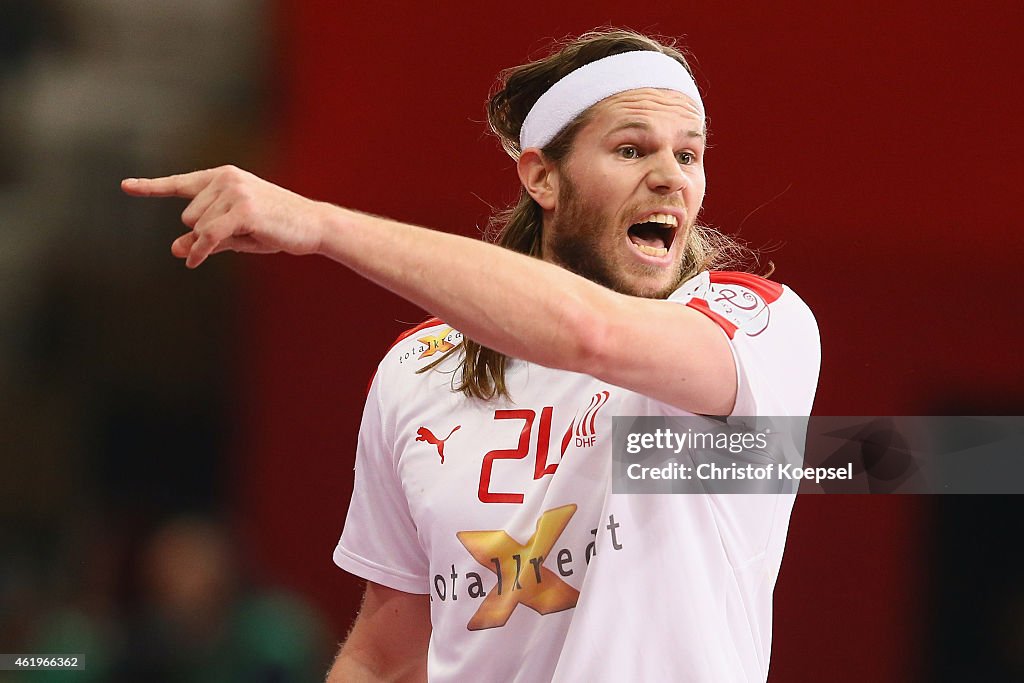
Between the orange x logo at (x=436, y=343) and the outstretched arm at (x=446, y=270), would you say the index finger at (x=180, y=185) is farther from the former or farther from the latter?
the orange x logo at (x=436, y=343)

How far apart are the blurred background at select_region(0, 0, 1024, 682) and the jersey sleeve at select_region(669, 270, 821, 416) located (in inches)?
37.0


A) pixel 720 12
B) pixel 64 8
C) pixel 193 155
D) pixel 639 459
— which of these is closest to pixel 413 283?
pixel 639 459

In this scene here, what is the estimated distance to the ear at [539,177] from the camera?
6.36 ft

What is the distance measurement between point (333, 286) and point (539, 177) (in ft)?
2.87

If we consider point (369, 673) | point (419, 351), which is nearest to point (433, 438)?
point (419, 351)

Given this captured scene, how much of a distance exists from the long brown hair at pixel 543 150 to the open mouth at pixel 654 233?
0.07 m

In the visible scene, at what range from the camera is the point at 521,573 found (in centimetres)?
158

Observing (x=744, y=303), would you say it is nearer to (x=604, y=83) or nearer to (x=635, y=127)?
(x=635, y=127)

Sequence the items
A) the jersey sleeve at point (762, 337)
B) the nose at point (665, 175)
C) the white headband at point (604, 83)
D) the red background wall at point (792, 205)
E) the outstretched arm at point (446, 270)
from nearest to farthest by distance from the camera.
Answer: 1. the outstretched arm at point (446, 270)
2. the jersey sleeve at point (762, 337)
3. the nose at point (665, 175)
4. the white headband at point (604, 83)
5. the red background wall at point (792, 205)

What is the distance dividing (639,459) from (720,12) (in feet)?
4.86

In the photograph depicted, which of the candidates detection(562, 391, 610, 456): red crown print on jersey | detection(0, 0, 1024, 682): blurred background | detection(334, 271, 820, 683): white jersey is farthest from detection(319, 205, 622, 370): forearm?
detection(0, 0, 1024, 682): blurred background

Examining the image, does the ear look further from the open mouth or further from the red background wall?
the red background wall

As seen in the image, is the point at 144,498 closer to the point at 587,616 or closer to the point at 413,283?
the point at 587,616

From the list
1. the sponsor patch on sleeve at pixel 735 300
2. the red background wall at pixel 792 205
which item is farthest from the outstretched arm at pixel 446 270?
the red background wall at pixel 792 205
